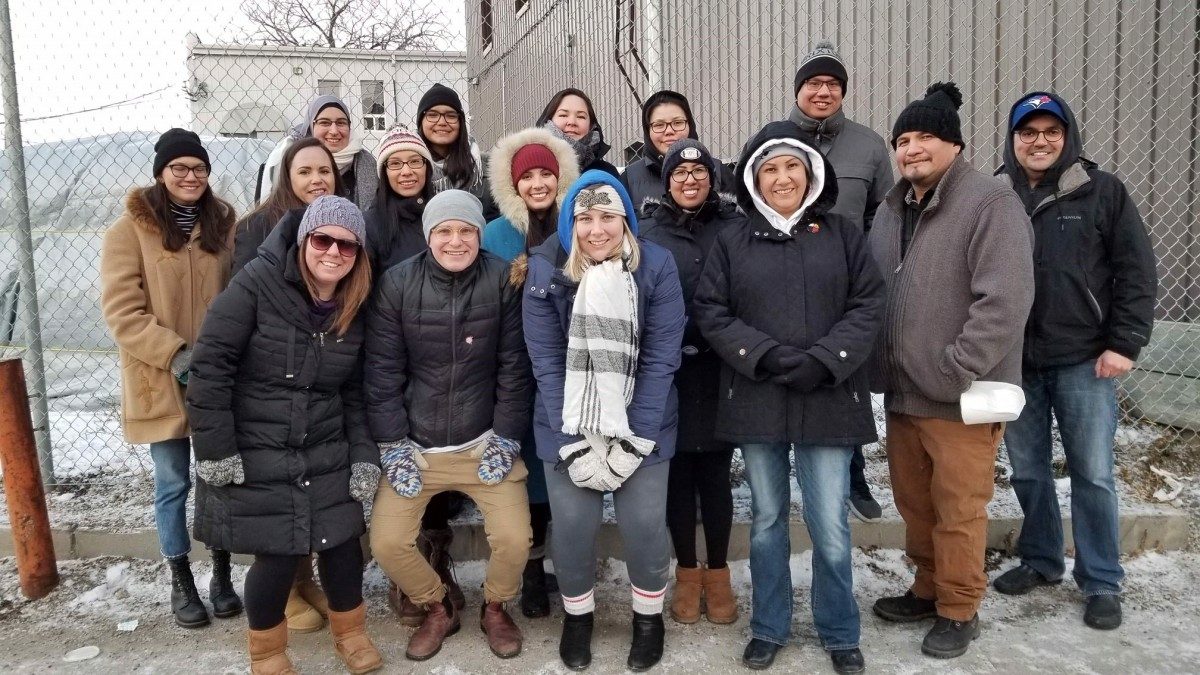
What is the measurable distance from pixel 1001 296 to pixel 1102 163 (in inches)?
130

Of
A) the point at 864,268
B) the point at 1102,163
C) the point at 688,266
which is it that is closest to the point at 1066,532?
the point at 864,268

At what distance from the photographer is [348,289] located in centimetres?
289

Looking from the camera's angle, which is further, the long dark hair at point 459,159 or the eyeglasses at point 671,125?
the long dark hair at point 459,159

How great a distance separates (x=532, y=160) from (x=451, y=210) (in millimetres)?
512

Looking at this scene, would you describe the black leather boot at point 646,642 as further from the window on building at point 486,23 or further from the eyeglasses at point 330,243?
the window on building at point 486,23

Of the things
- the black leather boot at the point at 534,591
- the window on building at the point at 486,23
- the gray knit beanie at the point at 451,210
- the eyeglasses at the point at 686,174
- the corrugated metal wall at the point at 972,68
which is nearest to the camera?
the gray knit beanie at the point at 451,210

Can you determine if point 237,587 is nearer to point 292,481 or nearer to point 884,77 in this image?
point 292,481

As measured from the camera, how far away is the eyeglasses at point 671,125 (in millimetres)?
3633

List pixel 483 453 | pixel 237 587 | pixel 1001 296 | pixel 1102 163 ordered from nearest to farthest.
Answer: pixel 1001 296 < pixel 483 453 < pixel 237 587 < pixel 1102 163

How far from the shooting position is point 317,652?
3.06m

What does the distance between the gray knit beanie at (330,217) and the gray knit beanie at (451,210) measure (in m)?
0.26

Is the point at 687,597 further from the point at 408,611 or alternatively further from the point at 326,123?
the point at 326,123

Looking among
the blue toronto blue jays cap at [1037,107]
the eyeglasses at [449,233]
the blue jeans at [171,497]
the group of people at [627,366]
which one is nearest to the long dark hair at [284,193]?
the group of people at [627,366]

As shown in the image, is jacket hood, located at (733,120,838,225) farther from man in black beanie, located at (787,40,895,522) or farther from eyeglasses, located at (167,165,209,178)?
eyeglasses, located at (167,165,209,178)
